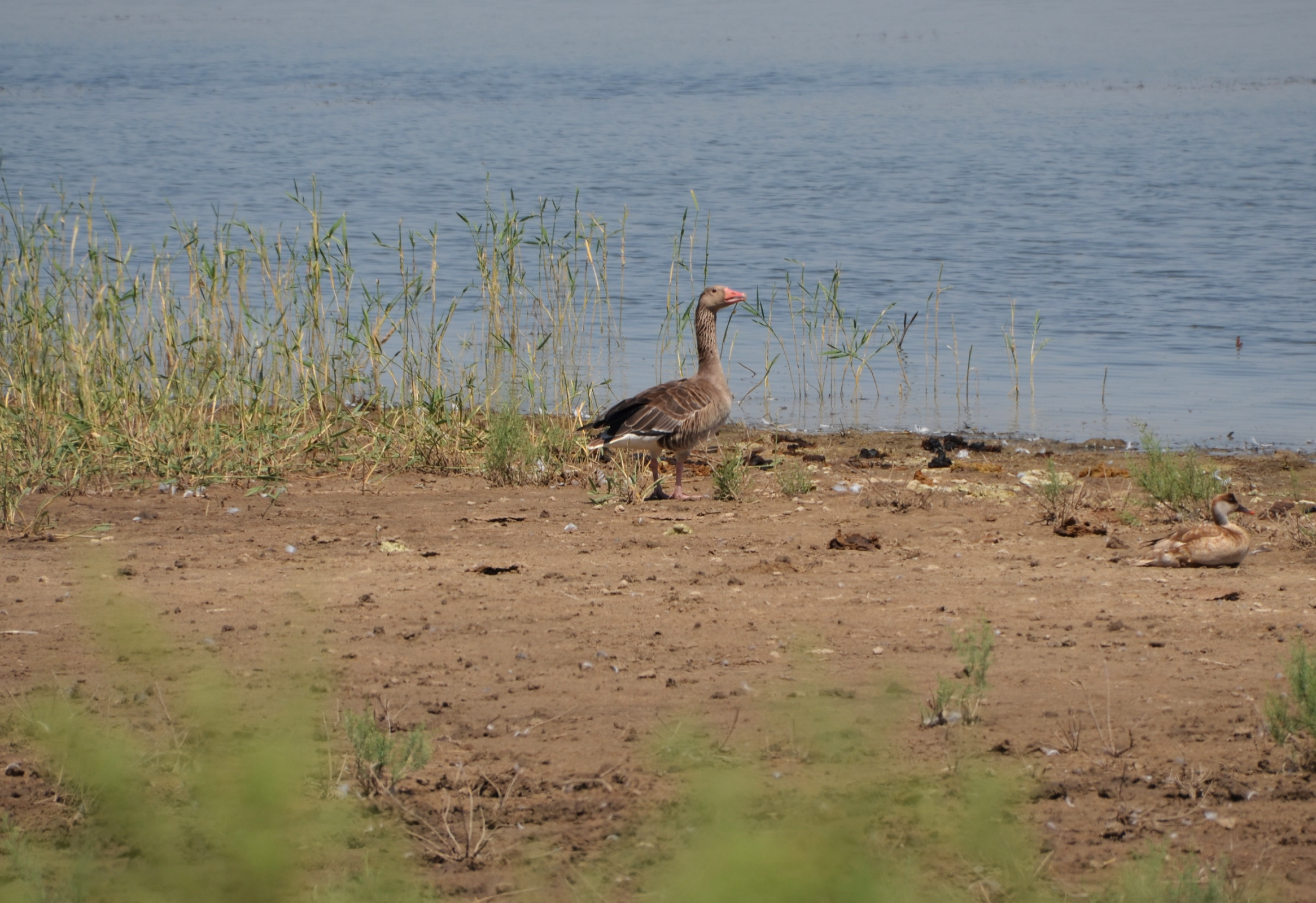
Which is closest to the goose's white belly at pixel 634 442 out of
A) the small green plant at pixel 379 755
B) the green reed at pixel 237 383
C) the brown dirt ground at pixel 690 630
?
the brown dirt ground at pixel 690 630

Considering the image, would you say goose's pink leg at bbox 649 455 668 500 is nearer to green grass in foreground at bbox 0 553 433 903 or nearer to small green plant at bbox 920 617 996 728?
green grass in foreground at bbox 0 553 433 903

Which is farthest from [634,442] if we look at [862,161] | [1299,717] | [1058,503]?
[862,161]

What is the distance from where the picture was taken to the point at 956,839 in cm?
389

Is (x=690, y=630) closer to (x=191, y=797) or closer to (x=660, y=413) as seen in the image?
(x=191, y=797)

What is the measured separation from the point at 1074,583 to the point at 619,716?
2520mm

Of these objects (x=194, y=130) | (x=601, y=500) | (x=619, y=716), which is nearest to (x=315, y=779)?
(x=619, y=716)

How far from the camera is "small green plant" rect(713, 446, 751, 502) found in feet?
27.3

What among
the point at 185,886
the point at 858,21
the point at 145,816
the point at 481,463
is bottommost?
the point at 481,463

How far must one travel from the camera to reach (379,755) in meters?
4.18

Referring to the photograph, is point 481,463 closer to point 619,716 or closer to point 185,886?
point 619,716

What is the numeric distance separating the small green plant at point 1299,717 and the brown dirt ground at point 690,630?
84 mm

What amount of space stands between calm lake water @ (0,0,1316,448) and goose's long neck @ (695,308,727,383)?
98.1 inches

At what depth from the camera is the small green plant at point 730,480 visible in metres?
8.33

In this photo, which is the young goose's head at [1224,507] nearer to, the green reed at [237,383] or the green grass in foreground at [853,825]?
the green grass in foreground at [853,825]
